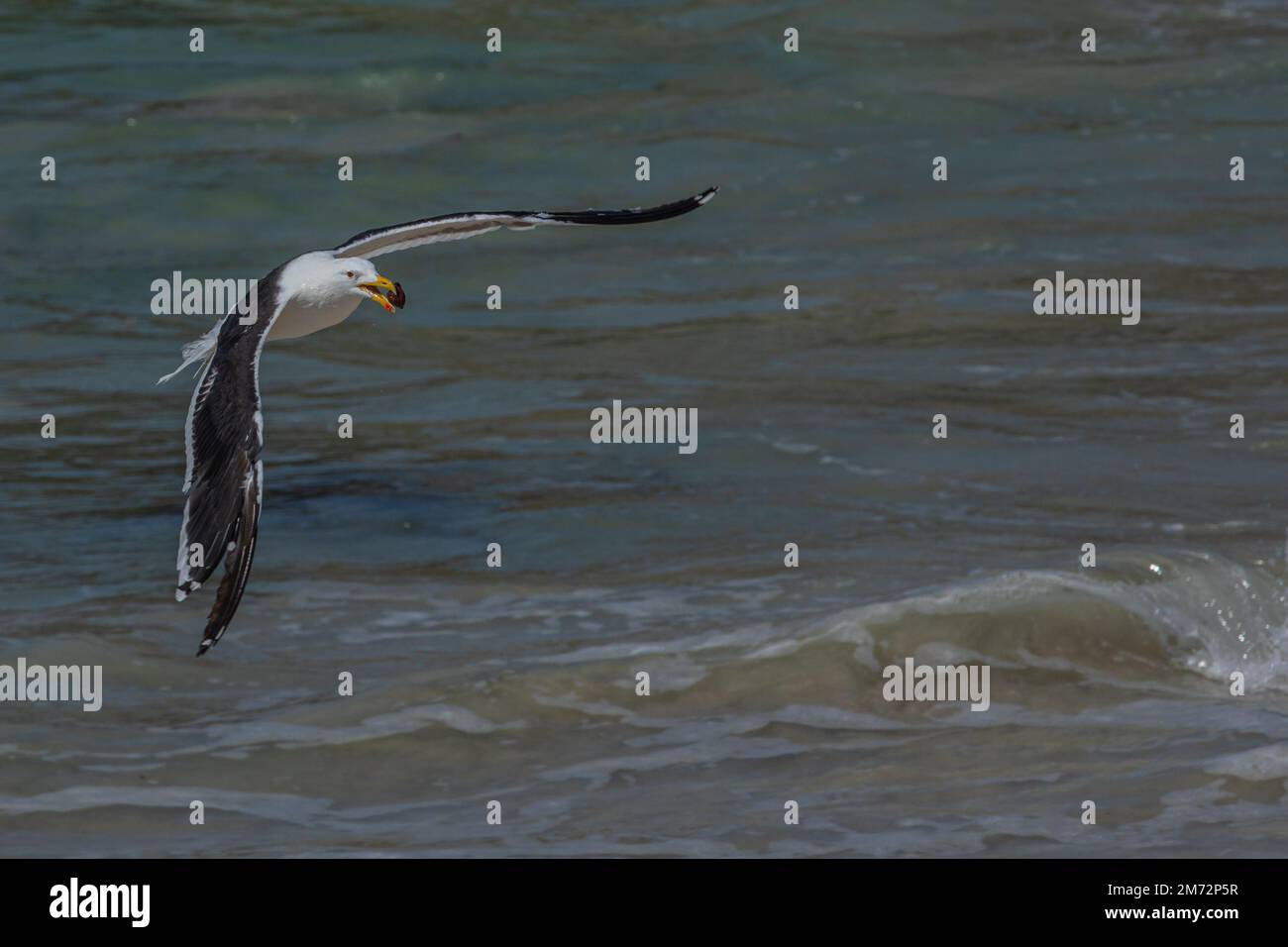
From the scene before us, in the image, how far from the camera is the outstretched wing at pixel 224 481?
722 cm

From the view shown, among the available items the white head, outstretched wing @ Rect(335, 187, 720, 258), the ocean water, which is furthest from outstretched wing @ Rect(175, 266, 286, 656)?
outstretched wing @ Rect(335, 187, 720, 258)

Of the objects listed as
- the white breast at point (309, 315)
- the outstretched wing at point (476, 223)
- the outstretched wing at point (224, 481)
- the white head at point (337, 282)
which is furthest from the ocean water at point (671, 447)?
the outstretched wing at point (476, 223)

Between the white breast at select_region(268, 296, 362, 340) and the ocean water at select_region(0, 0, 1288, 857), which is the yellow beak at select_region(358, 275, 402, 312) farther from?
the ocean water at select_region(0, 0, 1288, 857)

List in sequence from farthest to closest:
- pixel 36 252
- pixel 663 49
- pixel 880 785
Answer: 1. pixel 663 49
2. pixel 36 252
3. pixel 880 785

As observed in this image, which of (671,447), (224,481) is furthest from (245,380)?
(671,447)

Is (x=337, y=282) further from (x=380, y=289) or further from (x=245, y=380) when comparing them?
(x=245, y=380)

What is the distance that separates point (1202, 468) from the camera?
36.9 feet

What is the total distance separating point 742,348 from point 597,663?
5.15m

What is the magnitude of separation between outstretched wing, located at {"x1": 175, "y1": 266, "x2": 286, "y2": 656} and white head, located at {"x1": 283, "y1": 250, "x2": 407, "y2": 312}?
1007mm

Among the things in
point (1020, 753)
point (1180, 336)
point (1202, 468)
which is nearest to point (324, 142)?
point (1180, 336)

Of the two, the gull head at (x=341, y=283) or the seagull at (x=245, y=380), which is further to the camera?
the gull head at (x=341, y=283)

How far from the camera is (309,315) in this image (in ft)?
31.4

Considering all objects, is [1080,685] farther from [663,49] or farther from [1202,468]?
[663,49]

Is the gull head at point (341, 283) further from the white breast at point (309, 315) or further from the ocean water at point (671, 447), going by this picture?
the ocean water at point (671, 447)
